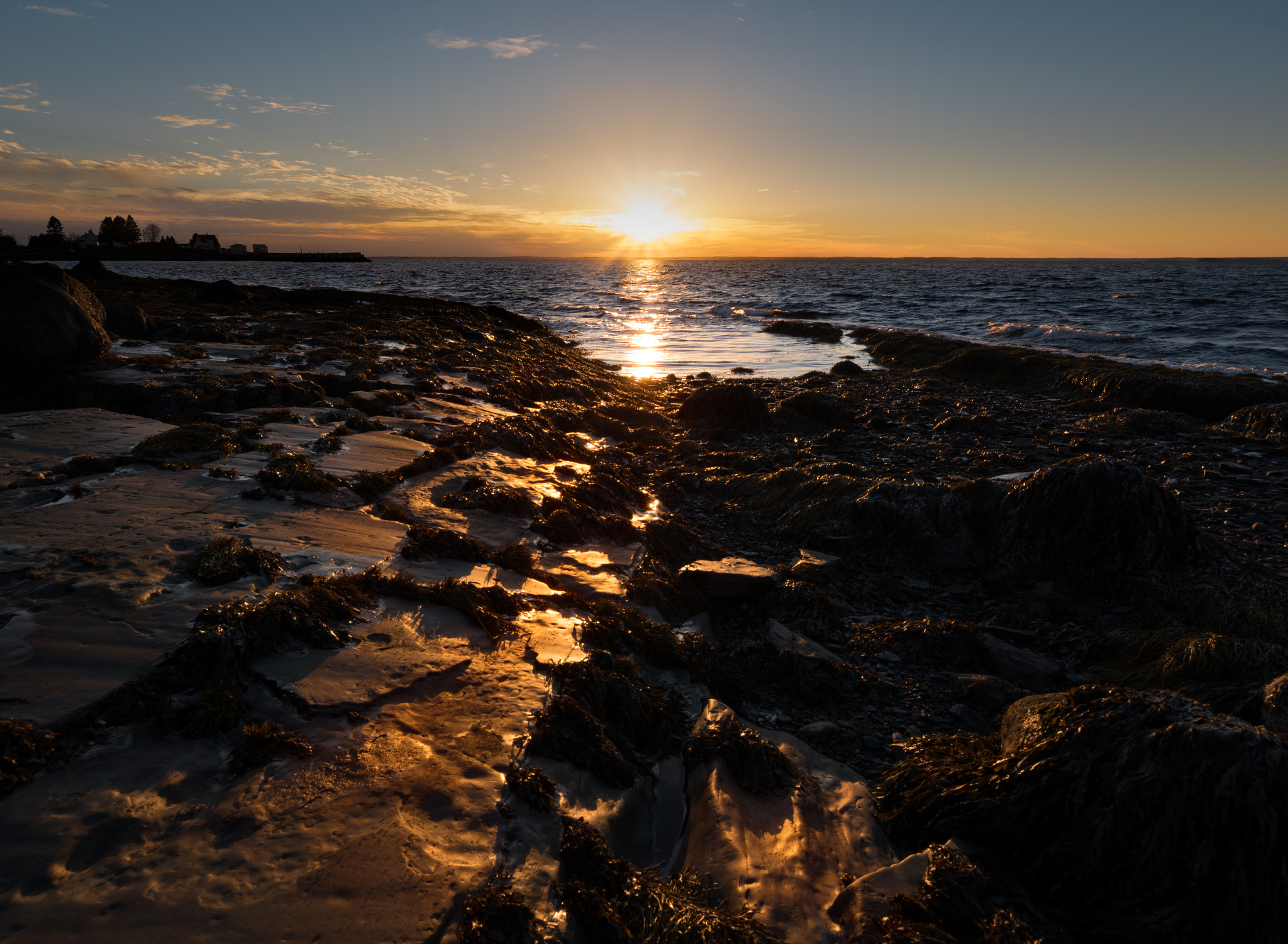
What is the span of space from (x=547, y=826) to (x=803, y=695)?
8.87ft

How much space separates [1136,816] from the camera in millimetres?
3043

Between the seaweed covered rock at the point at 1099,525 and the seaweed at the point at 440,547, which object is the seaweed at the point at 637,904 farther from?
the seaweed covered rock at the point at 1099,525

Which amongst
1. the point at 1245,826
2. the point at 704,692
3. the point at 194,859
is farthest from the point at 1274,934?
the point at 194,859

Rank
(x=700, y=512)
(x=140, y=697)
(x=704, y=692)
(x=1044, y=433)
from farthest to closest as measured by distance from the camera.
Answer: (x=1044, y=433) → (x=700, y=512) → (x=704, y=692) → (x=140, y=697)

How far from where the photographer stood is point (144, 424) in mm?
7445

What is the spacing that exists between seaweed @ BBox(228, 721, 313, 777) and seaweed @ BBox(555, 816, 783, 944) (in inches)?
58.9

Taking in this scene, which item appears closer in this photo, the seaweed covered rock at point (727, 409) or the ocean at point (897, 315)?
the seaweed covered rock at point (727, 409)

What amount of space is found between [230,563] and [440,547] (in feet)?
5.64

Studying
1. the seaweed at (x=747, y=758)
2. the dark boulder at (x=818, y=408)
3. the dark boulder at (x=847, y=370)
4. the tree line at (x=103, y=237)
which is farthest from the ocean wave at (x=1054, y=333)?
the tree line at (x=103, y=237)

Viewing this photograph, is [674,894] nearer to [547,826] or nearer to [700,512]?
[547,826]

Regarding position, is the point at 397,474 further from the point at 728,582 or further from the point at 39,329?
the point at 39,329

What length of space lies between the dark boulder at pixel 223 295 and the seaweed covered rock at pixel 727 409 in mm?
19953

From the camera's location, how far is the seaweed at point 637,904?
2771 millimetres

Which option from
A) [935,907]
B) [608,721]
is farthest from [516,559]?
[935,907]
